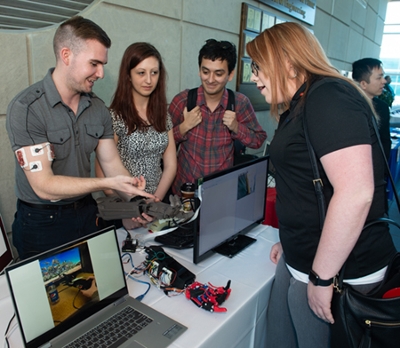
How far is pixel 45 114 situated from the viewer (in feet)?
4.27

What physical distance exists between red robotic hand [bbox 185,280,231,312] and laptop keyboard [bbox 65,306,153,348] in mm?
170

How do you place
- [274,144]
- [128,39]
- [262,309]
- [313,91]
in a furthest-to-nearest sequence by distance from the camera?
[128,39]
[262,309]
[274,144]
[313,91]

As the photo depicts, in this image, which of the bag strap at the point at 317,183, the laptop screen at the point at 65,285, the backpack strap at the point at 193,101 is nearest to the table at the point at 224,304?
the laptop screen at the point at 65,285

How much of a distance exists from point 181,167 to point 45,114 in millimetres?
1021

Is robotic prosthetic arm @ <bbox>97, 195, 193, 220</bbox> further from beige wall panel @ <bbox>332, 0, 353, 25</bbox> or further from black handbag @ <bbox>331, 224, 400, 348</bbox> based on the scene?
beige wall panel @ <bbox>332, 0, 353, 25</bbox>

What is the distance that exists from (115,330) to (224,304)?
1.18 feet

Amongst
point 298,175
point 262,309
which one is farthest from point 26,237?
point 298,175

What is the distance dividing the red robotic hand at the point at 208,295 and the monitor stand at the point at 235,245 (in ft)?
0.95

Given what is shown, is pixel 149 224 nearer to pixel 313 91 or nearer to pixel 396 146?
pixel 313 91

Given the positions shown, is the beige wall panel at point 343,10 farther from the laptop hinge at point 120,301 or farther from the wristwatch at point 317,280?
the laptop hinge at point 120,301

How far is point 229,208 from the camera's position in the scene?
141cm

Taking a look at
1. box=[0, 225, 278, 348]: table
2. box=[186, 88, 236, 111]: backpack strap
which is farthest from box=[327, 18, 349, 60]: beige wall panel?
box=[0, 225, 278, 348]: table

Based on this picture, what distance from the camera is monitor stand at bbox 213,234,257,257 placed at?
1438 mm

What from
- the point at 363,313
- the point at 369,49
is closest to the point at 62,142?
the point at 363,313
